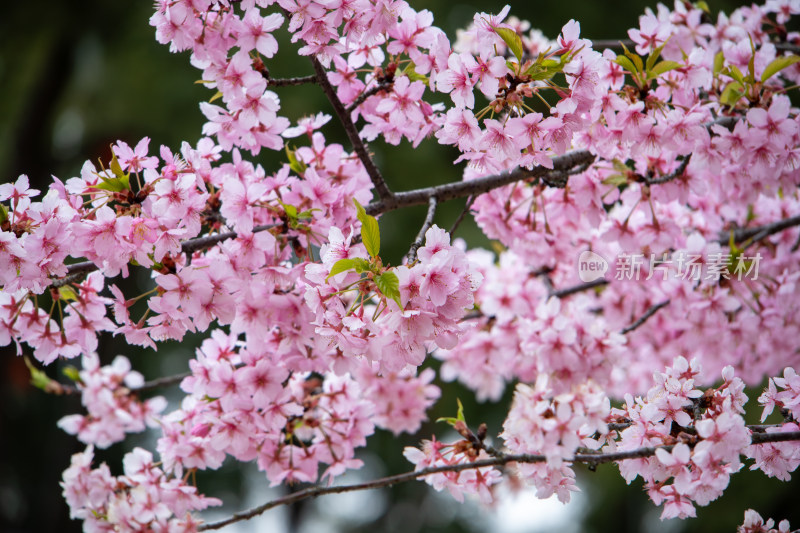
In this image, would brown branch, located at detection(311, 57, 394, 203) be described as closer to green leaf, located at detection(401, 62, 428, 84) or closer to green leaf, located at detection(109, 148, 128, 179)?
green leaf, located at detection(401, 62, 428, 84)

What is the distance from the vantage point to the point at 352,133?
1570 mm

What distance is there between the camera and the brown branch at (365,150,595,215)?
165 centimetres

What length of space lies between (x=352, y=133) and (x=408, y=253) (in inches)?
16.5

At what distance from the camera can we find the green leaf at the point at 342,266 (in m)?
1.16

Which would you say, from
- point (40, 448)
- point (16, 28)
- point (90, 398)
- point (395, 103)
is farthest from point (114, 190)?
point (40, 448)

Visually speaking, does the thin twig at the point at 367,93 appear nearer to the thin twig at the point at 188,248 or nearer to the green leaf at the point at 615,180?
the thin twig at the point at 188,248

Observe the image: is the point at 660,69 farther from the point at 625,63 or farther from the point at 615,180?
the point at 615,180

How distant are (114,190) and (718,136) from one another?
143 centimetres

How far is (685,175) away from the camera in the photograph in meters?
1.81

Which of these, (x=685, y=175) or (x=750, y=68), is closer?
(x=750, y=68)

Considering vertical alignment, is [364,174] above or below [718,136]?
above

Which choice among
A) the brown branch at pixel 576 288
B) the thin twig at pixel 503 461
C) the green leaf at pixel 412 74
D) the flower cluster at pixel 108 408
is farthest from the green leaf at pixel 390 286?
the flower cluster at pixel 108 408

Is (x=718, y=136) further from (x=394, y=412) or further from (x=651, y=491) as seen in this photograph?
(x=394, y=412)

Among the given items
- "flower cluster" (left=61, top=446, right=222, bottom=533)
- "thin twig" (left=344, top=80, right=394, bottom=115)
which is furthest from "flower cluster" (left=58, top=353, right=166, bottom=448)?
"thin twig" (left=344, top=80, right=394, bottom=115)
